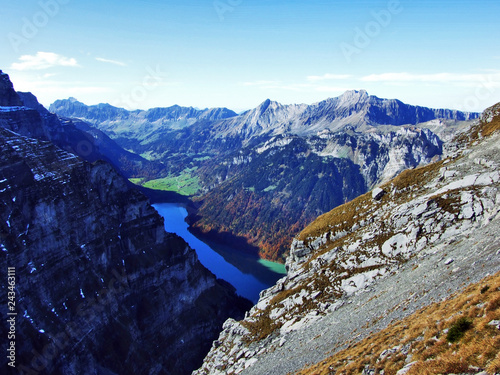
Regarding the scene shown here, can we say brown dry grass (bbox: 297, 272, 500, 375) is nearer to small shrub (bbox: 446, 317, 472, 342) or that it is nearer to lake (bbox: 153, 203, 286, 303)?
small shrub (bbox: 446, 317, 472, 342)

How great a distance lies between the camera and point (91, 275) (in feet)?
221

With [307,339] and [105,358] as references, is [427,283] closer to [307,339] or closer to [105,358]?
[307,339]

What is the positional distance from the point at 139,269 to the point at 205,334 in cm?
2447

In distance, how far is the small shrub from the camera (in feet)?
58.3

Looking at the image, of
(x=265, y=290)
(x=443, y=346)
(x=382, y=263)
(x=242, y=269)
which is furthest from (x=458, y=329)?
(x=242, y=269)

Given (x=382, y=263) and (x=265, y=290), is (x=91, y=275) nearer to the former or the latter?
(x=265, y=290)

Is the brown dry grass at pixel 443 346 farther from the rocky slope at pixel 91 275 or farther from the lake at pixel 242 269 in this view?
the lake at pixel 242 269

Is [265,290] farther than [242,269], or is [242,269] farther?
[242,269]

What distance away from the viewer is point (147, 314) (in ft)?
241

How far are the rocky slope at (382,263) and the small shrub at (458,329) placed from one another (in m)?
14.3

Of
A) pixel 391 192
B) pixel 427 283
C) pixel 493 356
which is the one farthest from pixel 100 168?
pixel 493 356

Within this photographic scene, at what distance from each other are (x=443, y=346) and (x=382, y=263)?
1272 inches

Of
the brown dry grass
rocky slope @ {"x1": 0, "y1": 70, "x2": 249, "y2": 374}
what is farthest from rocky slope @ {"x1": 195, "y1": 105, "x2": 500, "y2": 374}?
rocky slope @ {"x1": 0, "y1": 70, "x2": 249, "y2": 374}

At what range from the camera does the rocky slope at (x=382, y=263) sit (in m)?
36.3
